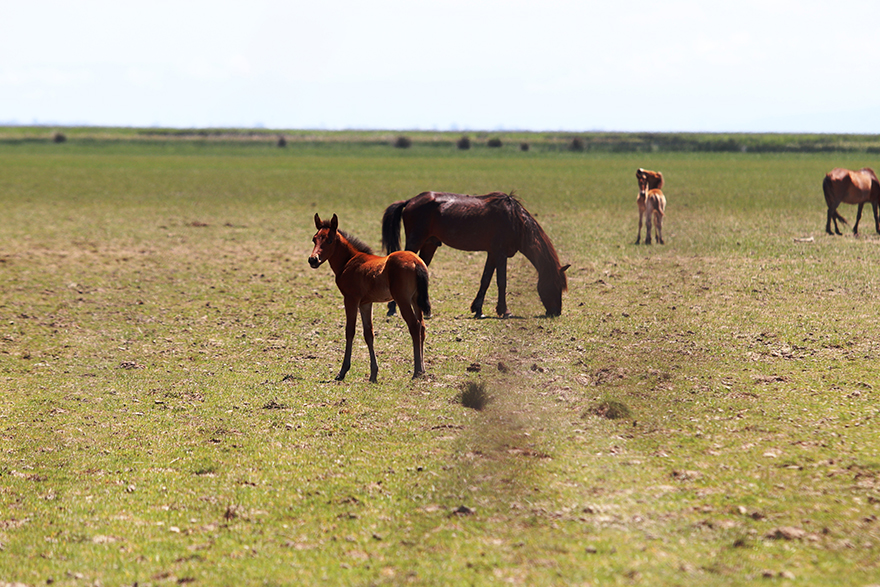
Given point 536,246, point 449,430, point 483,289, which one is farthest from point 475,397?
point 536,246

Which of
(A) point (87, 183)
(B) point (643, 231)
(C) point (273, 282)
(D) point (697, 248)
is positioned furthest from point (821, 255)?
(A) point (87, 183)

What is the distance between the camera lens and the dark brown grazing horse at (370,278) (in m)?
8.72

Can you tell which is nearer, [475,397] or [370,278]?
[475,397]

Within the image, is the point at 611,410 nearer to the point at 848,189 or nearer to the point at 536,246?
the point at 536,246

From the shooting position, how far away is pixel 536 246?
41.7 feet

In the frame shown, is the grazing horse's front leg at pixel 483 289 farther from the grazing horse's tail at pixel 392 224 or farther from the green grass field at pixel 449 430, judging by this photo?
the grazing horse's tail at pixel 392 224

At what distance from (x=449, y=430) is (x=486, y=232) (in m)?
5.85

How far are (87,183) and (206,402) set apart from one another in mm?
38183

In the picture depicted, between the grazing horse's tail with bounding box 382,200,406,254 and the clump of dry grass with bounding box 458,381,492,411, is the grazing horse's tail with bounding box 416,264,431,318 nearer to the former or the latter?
the clump of dry grass with bounding box 458,381,492,411

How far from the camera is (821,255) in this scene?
18.2 m

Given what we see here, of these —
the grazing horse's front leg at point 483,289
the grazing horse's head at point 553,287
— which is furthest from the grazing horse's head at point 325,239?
the grazing horse's head at point 553,287

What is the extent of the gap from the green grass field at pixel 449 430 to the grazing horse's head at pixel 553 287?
38cm

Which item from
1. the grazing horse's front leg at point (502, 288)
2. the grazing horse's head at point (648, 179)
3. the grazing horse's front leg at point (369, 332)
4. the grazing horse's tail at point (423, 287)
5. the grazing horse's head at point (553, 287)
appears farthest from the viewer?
the grazing horse's head at point (648, 179)

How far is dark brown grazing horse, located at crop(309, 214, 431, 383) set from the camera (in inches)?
343
